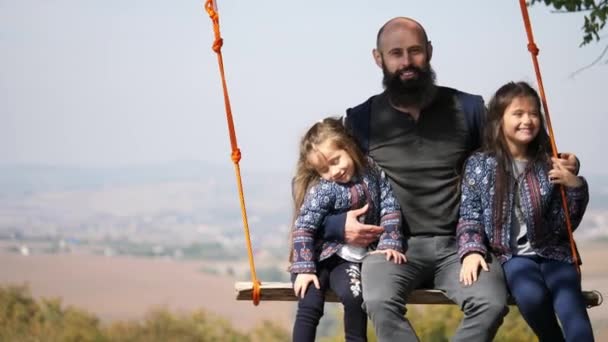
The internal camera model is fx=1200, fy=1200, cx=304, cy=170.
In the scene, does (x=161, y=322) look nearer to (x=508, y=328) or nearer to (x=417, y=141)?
(x=508, y=328)

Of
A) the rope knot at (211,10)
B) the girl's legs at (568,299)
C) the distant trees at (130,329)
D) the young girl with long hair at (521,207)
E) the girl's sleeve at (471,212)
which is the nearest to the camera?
the girl's legs at (568,299)

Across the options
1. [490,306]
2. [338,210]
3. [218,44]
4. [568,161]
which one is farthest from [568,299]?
[218,44]

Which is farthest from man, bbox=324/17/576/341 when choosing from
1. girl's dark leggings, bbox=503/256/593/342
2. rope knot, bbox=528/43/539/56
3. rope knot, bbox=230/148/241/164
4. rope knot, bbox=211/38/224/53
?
rope knot, bbox=211/38/224/53

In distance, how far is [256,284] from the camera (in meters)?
4.32

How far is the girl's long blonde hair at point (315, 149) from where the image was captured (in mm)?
4320

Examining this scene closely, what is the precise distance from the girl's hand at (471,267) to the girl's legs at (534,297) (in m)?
0.10

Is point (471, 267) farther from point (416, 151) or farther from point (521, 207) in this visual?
point (416, 151)

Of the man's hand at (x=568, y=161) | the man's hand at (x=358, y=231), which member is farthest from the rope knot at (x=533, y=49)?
the man's hand at (x=358, y=231)

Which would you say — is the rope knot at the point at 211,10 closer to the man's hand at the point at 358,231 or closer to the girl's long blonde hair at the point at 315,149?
the girl's long blonde hair at the point at 315,149

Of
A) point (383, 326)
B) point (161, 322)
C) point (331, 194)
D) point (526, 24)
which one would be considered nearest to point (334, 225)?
point (331, 194)

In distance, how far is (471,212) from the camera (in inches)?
167

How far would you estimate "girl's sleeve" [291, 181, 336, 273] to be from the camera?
426 centimetres

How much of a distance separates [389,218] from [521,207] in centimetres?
47

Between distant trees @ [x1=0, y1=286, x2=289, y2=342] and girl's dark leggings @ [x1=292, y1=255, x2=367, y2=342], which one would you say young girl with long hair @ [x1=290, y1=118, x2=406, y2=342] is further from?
distant trees @ [x1=0, y1=286, x2=289, y2=342]
